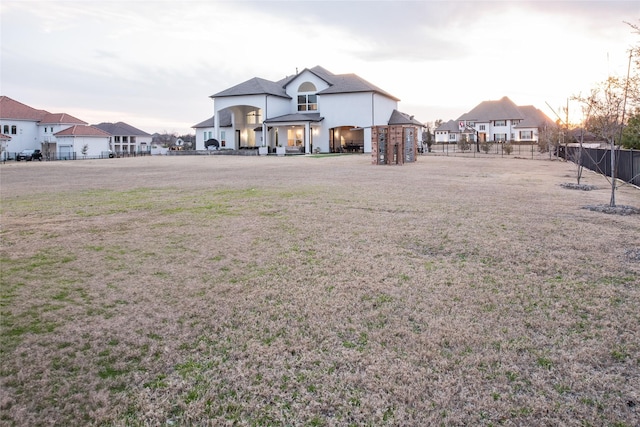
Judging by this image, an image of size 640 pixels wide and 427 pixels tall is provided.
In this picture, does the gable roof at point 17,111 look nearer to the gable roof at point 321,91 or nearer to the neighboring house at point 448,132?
the gable roof at point 321,91

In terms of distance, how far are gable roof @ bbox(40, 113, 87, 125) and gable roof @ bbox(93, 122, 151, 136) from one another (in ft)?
70.1

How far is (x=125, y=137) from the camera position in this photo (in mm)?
93188

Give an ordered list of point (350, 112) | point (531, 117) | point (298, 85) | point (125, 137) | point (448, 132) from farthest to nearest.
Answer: point (448, 132), point (125, 137), point (531, 117), point (298, 85), point (350, 112)

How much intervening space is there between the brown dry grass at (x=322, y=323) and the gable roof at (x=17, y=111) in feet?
214

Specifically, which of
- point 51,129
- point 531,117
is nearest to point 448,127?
point 531,117

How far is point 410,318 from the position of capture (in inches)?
178

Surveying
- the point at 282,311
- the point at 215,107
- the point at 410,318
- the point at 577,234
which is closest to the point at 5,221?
the point at 282,311

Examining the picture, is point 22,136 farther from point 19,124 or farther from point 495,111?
point 495,111

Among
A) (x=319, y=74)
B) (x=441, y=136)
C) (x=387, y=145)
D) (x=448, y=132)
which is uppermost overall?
(x=319, y=74)

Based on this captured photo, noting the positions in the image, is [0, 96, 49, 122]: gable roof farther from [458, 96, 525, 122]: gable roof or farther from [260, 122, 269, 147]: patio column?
[458, 96, 525, 122]: gable roof

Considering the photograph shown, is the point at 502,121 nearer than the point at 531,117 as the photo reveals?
Yes

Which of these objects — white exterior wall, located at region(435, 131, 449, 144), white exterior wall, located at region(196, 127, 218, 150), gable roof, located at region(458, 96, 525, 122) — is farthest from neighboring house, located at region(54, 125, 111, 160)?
white exterior wall, located at region(435, 131, 449, 144)

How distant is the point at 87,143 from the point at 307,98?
3490 cm

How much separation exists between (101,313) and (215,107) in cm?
4736
